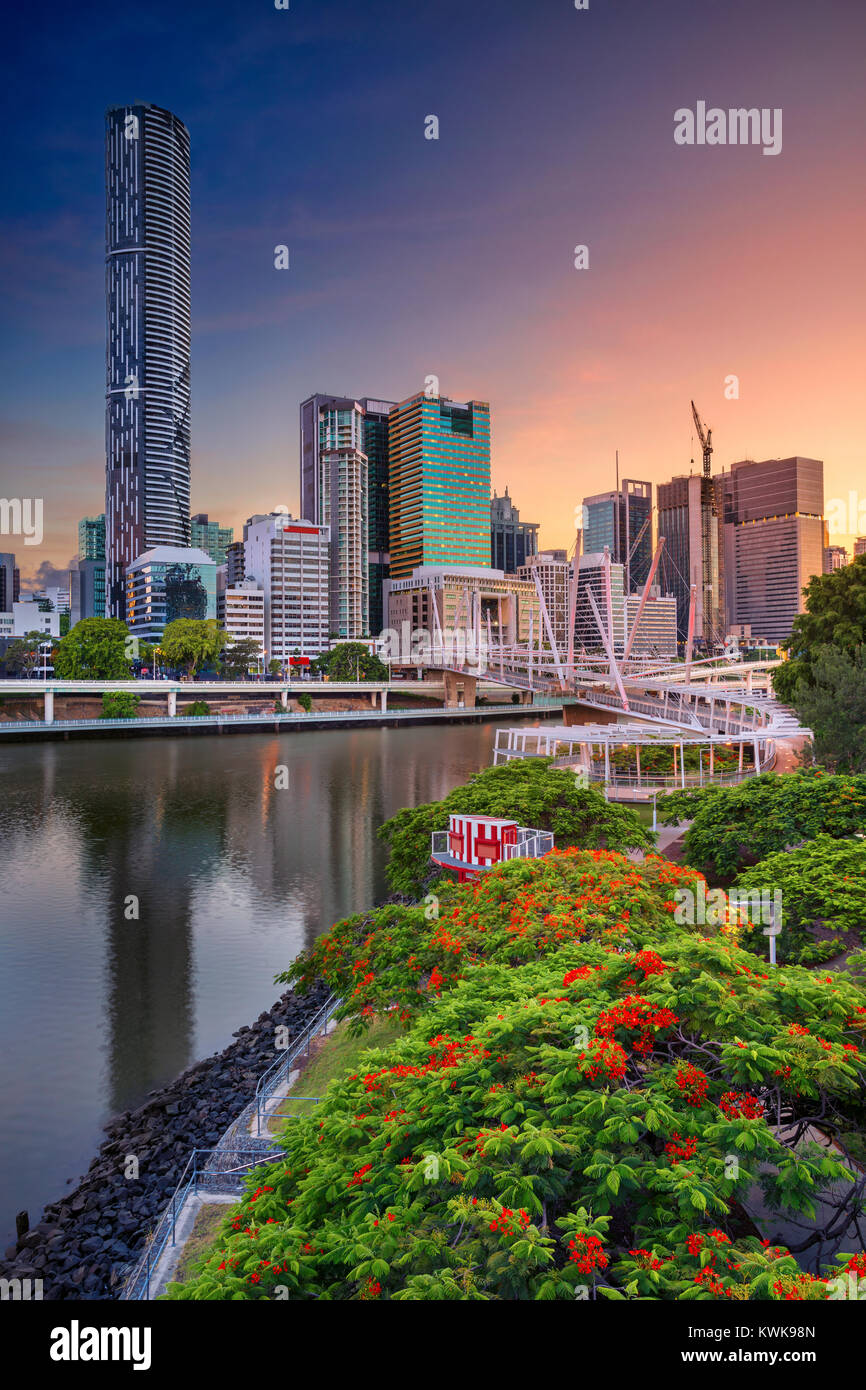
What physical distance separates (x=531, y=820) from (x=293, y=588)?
155m

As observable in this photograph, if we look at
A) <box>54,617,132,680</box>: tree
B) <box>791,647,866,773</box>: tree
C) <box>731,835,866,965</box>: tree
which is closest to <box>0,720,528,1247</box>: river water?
<box>731,835,866,965</box>: tree

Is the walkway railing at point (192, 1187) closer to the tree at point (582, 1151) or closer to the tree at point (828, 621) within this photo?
the tree at point (582, 1151)

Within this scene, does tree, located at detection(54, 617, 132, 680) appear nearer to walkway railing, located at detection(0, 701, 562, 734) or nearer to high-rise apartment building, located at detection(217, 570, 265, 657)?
walkway railing, located at detection(0, 701, 562, 734)

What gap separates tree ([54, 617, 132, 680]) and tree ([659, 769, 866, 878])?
90517 millimetres

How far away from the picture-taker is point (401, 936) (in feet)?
49.5

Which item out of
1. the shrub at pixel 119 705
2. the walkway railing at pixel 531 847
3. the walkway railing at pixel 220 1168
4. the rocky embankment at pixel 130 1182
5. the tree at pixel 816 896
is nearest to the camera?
the walkway railing at pixel 220 1168

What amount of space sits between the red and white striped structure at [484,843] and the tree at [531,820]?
5.83ft

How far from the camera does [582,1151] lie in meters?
6.64

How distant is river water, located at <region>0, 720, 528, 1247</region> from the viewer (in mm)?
17500

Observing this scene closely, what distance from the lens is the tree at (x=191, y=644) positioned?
385 ft

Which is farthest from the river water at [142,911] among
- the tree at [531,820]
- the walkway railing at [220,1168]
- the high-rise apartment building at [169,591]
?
the high-rise apartment building at [169,591]

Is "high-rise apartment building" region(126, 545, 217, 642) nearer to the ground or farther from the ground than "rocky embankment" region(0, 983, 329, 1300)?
farther from the ground

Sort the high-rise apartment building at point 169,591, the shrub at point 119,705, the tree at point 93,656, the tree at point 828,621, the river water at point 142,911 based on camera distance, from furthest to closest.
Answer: the high-rise apartment building at point 169,591
the tree at point 93,656
the shrub at point 119,705
the tree at point 828,621
the river water at point 142,911

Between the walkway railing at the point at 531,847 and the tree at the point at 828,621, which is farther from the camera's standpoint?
the tree at the point at 828,621
